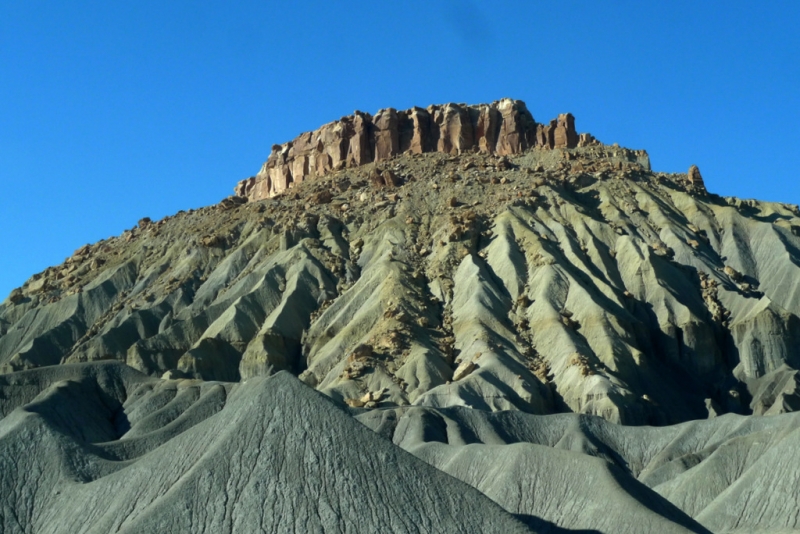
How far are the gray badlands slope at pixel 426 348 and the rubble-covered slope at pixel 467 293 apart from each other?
259 mm

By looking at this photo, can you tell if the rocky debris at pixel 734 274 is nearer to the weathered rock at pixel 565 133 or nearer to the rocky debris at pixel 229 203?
the weathered rock at pixel 565 133

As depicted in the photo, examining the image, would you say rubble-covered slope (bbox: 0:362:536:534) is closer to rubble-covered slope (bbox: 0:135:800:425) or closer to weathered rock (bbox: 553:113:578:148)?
rubble-covered slope (bbox: 0:135:800:425)

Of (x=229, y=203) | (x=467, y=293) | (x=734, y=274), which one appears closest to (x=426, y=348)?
(x=467, y=293)

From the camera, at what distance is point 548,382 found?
90.1 meters

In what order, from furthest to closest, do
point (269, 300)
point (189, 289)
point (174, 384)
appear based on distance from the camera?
1. point (189, 289)
2. point (269, 300)
3. point (174, 384)

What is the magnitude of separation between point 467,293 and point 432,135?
1643 inches

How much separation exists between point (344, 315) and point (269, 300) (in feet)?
26.4

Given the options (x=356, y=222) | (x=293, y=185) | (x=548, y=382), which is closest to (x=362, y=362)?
(x=548, y=382)

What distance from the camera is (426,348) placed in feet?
309

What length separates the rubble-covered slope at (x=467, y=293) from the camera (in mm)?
91250

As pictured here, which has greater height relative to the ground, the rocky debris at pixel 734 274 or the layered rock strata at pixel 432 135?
the layered rock strata at pixel 432 135

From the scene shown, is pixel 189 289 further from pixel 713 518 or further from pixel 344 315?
pixel 713 518

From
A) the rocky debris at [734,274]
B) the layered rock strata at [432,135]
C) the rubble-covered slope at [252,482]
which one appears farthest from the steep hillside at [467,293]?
the rubble-covered slope at [252,482]

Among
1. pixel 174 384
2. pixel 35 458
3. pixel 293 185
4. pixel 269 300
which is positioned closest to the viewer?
pixel 35 458
